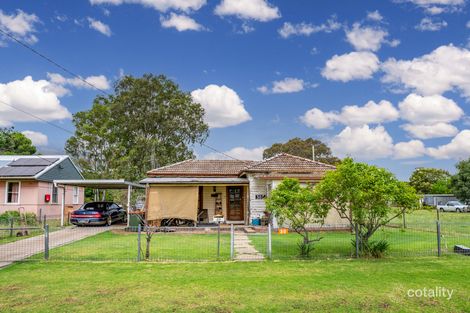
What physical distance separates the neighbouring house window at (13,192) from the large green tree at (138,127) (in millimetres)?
14430

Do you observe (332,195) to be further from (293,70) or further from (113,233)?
(293,70)

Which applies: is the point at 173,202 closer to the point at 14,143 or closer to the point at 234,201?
the point at 234,201

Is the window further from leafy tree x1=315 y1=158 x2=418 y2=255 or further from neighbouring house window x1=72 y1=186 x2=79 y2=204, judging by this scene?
leafy tree x1=315 y1=158 x2=418 y2=255

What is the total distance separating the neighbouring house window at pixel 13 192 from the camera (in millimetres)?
25266

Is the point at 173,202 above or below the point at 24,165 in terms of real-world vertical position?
below

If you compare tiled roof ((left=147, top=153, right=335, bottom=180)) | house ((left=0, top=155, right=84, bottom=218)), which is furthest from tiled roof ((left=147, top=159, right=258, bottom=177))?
house ((left=0, top=155, right=84, bottom=218))

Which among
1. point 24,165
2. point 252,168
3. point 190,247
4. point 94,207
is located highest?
point 24,165

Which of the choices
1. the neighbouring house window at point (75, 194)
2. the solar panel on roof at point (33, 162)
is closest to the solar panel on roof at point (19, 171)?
the solar panel on roof at point (33, 162)

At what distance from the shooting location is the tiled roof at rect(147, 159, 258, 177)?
25.9 m

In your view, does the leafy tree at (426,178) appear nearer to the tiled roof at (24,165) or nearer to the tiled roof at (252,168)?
the tiled roof at (252,168)

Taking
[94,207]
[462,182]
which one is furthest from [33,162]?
[462,182]

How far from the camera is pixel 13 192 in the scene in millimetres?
25391

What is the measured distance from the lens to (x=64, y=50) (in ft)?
64.5

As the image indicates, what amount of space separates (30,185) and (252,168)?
14.6 metres
